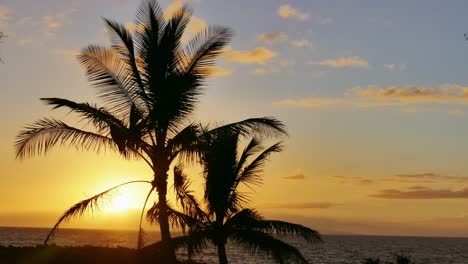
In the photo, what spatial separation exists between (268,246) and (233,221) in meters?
1.77

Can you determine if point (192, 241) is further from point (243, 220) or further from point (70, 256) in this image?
point (70, 256)

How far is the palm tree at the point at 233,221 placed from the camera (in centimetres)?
2384

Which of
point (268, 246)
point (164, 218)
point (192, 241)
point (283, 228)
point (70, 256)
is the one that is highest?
point (164, 218)

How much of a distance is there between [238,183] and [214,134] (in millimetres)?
5269

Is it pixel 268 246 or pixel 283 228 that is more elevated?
pixel 283 228

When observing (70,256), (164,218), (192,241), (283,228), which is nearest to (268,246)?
(283,228)

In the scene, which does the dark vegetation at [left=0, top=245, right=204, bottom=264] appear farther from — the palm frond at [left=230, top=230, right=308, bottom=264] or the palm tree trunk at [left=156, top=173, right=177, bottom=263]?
the palm frond at [left=230, top=230, right=308, bottom=264]

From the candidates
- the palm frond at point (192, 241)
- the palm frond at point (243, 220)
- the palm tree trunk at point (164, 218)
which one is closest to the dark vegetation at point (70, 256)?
the palm tree trunk at point (164, 218)

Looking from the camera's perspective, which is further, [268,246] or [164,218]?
[268,246]

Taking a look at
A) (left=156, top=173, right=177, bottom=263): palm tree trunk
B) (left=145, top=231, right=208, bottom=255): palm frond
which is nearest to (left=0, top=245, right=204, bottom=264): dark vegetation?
(left=156, top=173, right=177, bottom=263): palm tree trunk

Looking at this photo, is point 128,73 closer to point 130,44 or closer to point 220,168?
point 130,44

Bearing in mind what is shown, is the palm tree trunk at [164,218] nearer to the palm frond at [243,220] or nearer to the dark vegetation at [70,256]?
the dark vegetation at [70,256]

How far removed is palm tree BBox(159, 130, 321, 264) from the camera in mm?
23844

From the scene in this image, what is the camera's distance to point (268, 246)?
24.1m
